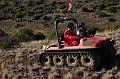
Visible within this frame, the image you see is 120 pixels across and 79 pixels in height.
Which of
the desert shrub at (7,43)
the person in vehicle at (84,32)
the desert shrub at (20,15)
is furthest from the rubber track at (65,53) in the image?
the desert shrub at (20,15)

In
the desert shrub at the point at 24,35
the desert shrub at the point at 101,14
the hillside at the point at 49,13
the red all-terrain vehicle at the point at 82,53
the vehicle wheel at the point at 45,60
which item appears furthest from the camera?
the desert shrub at the point at 101,14

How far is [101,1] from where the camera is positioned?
63844 millimetres

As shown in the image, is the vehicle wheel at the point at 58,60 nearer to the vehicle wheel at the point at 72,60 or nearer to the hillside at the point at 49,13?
the vehicle wheel at the point at 72,60

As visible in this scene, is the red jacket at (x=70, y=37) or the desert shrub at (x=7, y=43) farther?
the desert shrub at (x=7, y=43)

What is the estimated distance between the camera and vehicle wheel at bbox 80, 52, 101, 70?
17766 millimetres

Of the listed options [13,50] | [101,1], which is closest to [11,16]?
[101,1]

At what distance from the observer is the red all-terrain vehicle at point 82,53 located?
1777 cm

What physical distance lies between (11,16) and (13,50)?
30.3m

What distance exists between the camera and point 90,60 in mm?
17875

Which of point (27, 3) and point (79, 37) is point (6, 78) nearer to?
point (79, 37)

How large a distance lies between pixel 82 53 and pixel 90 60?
0.53 m

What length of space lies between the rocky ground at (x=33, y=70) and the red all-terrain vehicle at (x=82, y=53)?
31 cm

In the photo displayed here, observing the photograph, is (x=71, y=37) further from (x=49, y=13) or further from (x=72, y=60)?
(x=49, y=13)

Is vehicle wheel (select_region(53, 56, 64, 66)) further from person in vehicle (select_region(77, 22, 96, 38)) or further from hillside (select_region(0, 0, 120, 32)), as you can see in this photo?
hillside (select_region(0, 0, 120, 32))
